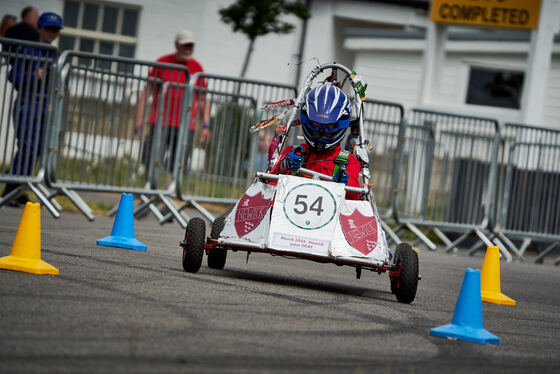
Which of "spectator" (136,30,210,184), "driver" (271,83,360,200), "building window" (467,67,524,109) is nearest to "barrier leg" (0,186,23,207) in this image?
"spectator" (136,30,210,184)

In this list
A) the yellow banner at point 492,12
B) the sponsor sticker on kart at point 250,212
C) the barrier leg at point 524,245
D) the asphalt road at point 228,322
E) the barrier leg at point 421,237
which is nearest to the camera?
the asphalt road at point 228,322

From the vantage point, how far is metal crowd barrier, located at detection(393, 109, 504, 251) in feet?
50.3

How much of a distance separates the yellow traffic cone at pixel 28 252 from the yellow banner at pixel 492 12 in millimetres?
14538

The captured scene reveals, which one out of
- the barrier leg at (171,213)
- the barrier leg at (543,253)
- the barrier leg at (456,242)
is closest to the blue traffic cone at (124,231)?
the barrier leg at (171,213)

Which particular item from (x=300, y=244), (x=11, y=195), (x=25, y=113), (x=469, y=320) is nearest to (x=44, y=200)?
(x=11, y=195)

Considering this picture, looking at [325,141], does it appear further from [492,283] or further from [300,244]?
[492,283]

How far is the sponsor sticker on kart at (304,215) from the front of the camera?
25.2 ft

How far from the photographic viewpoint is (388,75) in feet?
98.7

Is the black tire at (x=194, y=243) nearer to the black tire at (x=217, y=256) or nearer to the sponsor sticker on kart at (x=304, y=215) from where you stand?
the black tire at (x=217, y=256)

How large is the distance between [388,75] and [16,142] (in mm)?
18759

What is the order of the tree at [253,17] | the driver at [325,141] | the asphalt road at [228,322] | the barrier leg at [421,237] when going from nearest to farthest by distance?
the asphalt road at [228,322] < the driver at [325,141] < the barrier leg at [421,237] < the tree at [253,17]

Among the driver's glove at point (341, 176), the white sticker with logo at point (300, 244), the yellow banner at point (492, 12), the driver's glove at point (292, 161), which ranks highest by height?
the yellow banner at point (492, 12)

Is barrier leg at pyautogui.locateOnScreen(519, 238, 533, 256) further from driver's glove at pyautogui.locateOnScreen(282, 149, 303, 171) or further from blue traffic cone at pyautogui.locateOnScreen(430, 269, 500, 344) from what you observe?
blue traffic cone at pyautogui.locateOnScreen(430, 269, 500, 344)

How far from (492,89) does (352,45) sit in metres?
3.98
